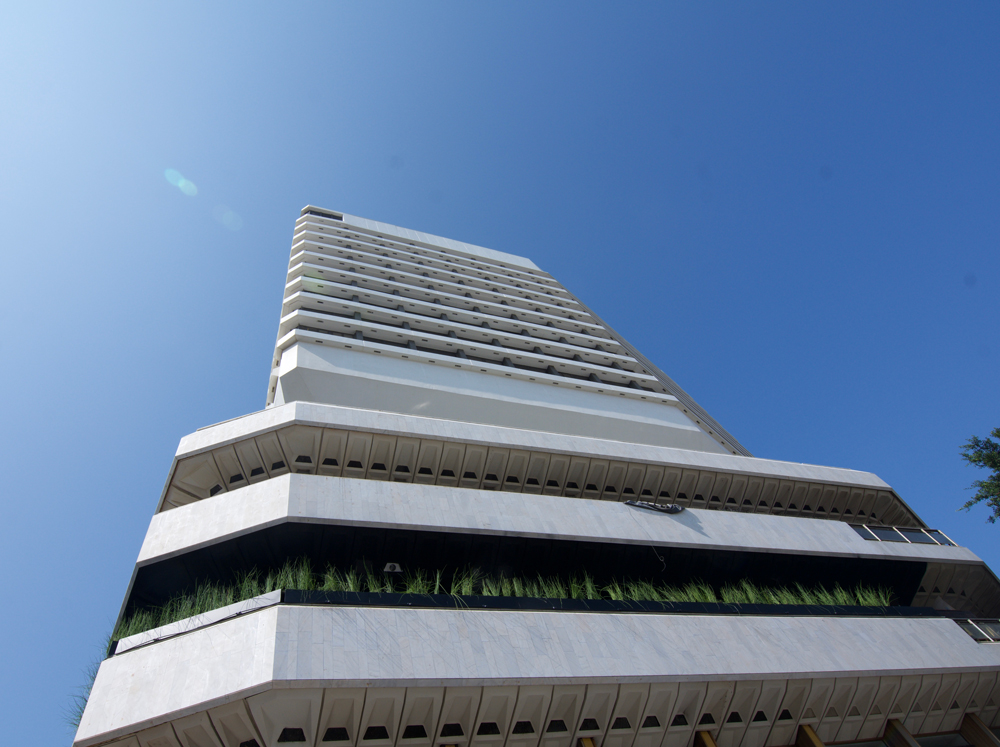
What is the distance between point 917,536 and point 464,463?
13.8m

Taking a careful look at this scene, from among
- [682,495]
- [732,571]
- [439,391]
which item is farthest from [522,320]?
[732,571]

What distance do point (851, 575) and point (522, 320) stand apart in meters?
18.8

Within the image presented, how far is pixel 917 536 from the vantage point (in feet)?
57.2

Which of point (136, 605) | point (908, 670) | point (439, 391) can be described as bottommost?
point (136, 605)

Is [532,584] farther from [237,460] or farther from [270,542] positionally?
[237,460]

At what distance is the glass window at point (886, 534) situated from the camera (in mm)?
16875

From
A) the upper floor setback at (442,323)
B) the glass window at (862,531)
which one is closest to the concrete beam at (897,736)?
the glass window at (862,531)

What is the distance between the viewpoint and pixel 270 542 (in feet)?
37.9

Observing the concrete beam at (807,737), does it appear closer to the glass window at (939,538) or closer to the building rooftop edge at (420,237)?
the glass window at (939,538)

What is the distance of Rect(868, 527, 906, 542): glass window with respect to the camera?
16.9 metres

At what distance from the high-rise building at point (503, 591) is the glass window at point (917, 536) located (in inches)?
4.6

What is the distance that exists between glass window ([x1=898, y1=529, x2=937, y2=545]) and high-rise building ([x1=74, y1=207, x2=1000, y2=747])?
12cm

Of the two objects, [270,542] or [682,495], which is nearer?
[270,542]

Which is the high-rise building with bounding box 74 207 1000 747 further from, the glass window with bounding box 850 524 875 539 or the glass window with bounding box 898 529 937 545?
the glass window with bounding box 850 524 875 539
